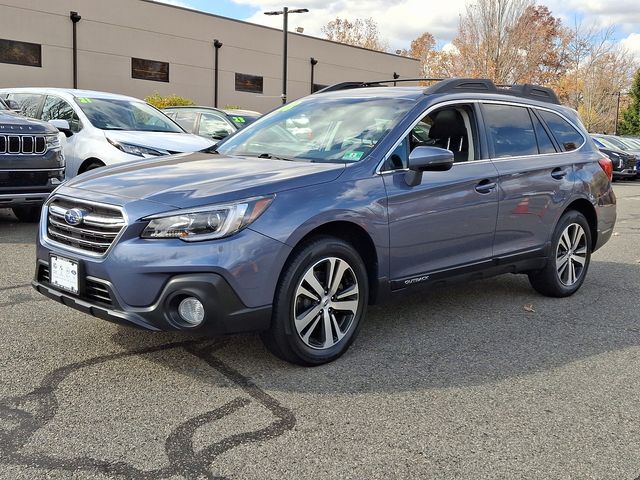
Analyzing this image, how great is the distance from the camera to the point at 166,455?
2846mm

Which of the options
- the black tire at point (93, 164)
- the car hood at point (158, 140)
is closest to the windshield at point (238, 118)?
the car hood at point (158, 140)

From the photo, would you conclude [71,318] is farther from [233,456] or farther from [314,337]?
[233,456]

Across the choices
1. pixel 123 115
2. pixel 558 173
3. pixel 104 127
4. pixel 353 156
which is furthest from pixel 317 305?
pixel 123 115

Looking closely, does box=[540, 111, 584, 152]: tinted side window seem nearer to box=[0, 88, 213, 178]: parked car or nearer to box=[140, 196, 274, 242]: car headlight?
box=[140, 196, 274, 242]: car headlight

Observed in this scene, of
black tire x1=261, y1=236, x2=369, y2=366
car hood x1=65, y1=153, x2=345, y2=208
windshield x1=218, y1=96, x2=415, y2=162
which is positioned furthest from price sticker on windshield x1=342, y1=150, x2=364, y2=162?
black tire x1=261, y1=236, x2=369, y2=366

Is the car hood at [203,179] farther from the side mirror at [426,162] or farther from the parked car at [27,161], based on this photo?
the parked car at [27,161]

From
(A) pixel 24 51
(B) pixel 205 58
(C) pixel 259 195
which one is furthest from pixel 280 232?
(B) pixel 205 58

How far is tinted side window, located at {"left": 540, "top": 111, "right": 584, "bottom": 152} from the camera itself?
5793 mm

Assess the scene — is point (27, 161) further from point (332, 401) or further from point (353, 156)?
point (332, 401)

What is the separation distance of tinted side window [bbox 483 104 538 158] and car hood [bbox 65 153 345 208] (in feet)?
5.29

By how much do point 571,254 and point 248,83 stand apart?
28986mm

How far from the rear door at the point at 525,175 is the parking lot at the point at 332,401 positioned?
2.23 ft

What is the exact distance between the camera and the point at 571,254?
5.88m

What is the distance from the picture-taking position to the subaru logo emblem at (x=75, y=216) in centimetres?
371
